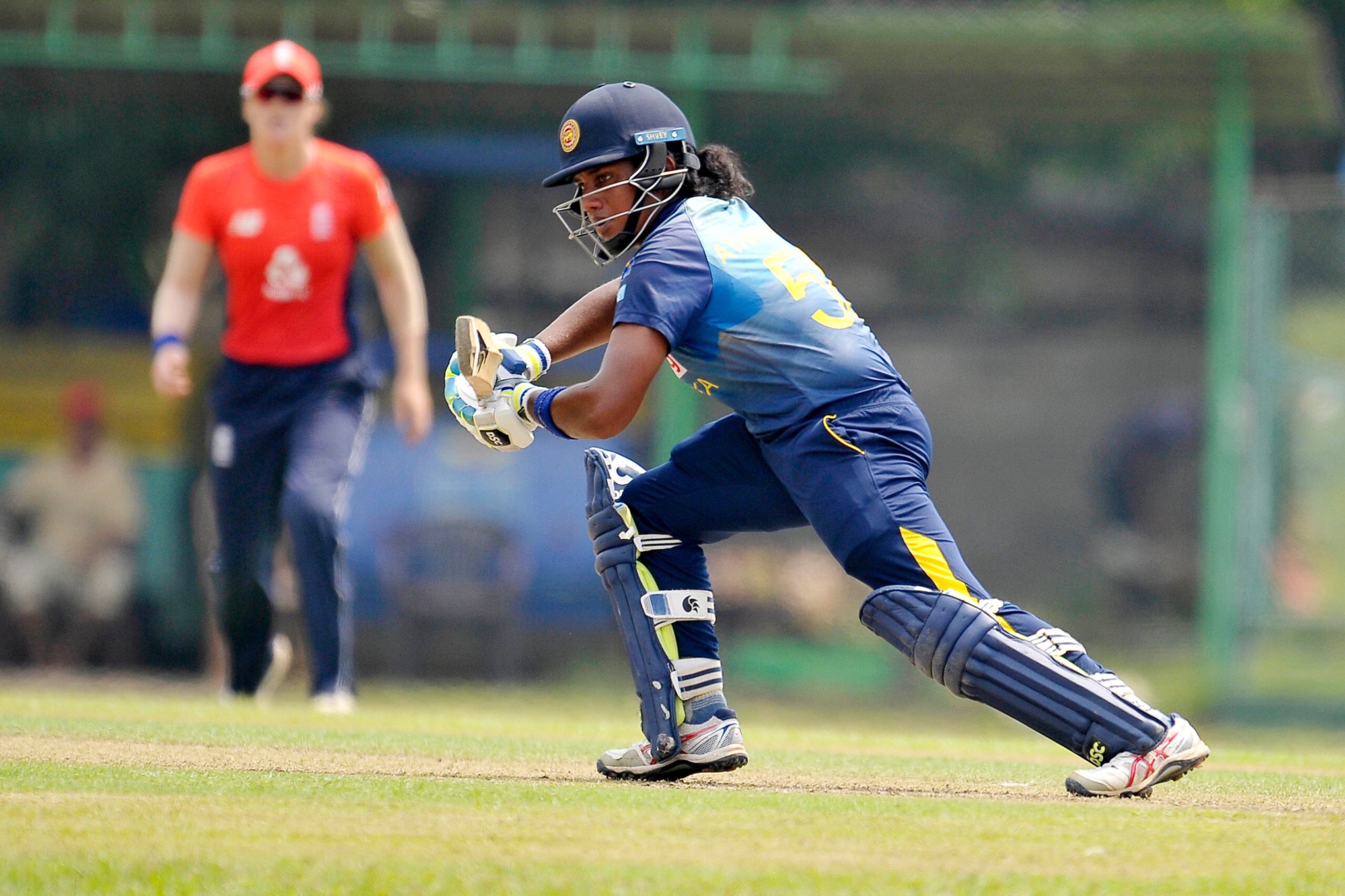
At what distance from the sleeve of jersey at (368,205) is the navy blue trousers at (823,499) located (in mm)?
2799

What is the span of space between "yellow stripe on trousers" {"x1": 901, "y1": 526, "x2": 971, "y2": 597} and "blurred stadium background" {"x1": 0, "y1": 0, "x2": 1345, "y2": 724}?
6226 millimetres

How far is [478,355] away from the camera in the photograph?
427 cm

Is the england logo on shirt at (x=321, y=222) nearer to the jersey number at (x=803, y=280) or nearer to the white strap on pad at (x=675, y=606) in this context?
the jersey number at (x=803, y=280)

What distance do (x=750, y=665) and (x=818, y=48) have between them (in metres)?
3.98

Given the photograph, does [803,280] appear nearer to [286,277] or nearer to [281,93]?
[286,277]

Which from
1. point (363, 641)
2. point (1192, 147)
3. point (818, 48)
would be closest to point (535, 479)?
point (363, 641)

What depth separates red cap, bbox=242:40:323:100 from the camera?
6918 millimetres

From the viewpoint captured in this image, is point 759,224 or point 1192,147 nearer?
point 759,224

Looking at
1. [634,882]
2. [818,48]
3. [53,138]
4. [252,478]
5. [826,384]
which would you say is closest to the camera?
[634,882]

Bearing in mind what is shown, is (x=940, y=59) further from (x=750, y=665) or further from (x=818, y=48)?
(x=750, y=665)

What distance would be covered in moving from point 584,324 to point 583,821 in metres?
1.66

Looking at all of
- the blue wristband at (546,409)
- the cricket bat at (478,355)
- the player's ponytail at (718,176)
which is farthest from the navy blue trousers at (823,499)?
the player's ponytail at (718,176)

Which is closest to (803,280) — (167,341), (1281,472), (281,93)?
(281,93)

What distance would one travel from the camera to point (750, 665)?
11.6 metres
